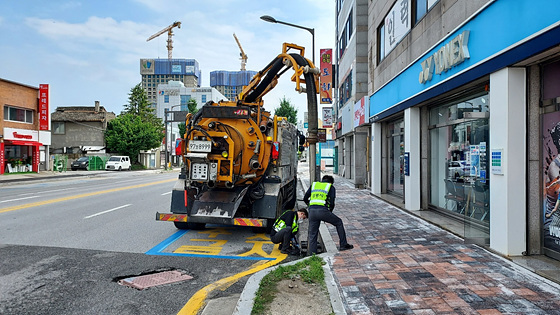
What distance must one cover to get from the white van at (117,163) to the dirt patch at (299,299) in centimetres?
4555

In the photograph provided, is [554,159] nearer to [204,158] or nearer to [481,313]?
[481,313]

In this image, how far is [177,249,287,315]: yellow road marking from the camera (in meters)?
4.36

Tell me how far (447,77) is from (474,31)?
130 cm

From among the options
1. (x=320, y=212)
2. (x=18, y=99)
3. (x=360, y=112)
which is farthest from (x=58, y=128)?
(x=320, y=212)

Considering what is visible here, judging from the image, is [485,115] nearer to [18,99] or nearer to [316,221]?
[316,221]

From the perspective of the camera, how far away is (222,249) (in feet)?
23.9

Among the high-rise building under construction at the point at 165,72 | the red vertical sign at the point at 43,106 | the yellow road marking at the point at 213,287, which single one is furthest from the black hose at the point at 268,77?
the high-rise building under construction at the point at 165,72

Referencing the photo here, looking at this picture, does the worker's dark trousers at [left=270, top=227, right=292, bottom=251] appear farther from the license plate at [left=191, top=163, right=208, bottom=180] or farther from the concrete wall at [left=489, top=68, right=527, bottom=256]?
the concrete wall at [left=489, top=68, right=527, bottom=256]

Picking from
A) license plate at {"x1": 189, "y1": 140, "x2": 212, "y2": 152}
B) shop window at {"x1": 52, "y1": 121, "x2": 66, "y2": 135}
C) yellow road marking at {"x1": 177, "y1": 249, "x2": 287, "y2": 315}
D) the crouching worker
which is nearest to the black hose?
license plate at {"x1": 189, "y1": 140, "x2": 212, "y2": 152}

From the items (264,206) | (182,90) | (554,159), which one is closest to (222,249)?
(264,206)

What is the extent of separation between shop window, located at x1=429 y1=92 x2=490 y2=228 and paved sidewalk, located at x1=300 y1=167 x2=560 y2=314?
896 millimetres

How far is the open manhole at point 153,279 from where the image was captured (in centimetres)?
515

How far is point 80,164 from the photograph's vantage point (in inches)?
1720

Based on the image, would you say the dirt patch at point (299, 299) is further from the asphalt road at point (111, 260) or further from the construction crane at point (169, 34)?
the construction crane at point (169, 34)
